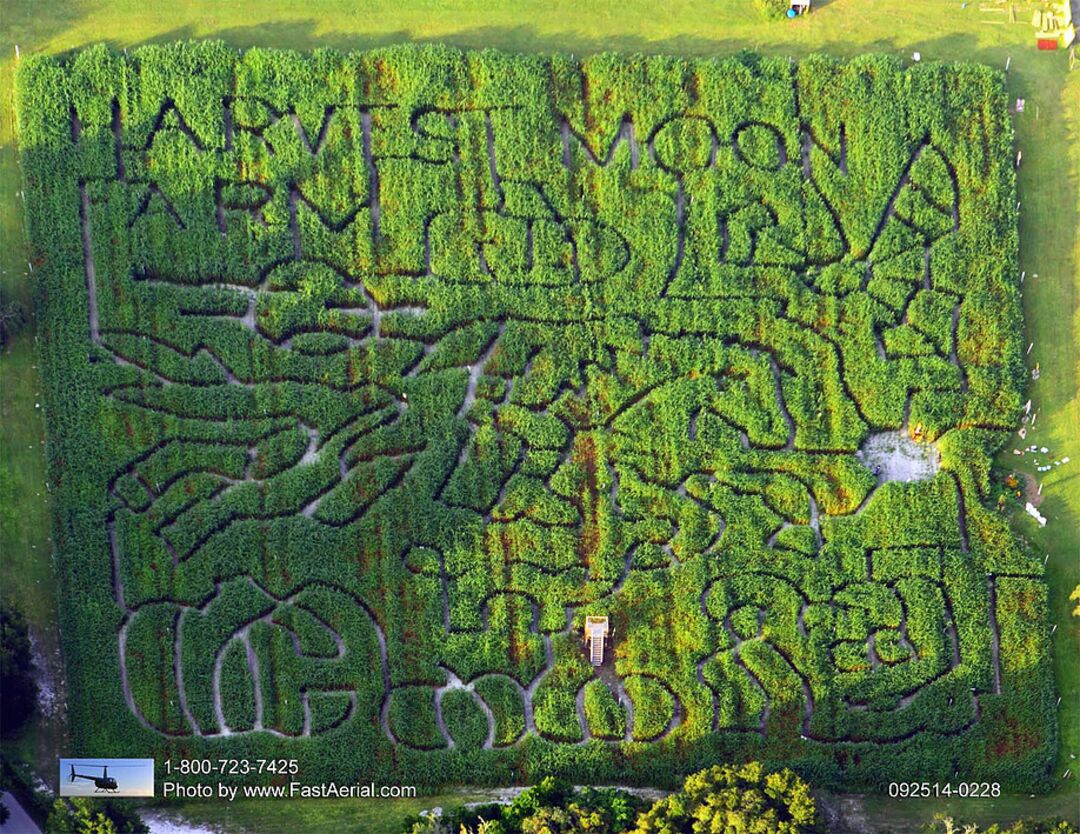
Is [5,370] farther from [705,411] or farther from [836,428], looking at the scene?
[836,428]

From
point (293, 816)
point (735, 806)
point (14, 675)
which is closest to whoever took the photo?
point (735, 806)

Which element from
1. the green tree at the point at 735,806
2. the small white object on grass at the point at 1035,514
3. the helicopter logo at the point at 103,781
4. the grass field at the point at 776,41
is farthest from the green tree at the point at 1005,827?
the helicopter logo at the point at 103,781

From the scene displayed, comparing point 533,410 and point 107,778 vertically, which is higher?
point 533,410

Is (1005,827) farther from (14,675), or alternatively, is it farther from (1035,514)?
(14,675)

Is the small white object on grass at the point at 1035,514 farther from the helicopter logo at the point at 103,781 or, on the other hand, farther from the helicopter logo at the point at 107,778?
the helicopter logo at the point at 103,781

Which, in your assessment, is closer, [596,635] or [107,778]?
[107,778]

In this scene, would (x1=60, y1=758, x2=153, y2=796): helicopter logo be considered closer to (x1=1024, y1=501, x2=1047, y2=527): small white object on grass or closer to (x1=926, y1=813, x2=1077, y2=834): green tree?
(x1=926, y1=813, x2=1077, y2=834): green tree

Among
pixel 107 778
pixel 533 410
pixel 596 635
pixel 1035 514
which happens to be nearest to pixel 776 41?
pixel 533 410

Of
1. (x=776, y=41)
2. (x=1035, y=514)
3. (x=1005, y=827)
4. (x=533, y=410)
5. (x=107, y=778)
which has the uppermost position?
(x=776, y=41)

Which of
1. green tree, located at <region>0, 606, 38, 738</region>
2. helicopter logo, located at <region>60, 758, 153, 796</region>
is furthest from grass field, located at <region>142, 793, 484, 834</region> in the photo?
green tree, located at <region>0, 606, 38, 738</region>
